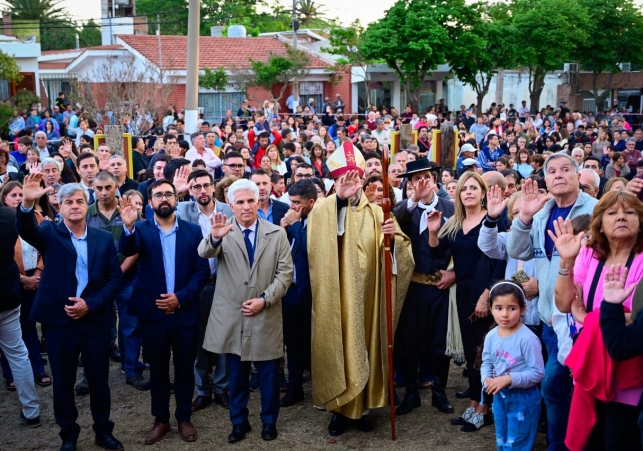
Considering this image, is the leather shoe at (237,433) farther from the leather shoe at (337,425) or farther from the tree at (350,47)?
the tree at (350,47)

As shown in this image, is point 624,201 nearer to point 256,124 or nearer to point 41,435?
point 41,435

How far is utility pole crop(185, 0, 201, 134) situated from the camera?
16203 millimetres

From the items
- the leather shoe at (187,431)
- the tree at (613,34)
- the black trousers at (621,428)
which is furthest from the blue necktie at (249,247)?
the tree at (613,34)

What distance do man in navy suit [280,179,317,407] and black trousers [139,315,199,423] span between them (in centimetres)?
99

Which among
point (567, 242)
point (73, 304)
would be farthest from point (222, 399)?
point (567, 242)

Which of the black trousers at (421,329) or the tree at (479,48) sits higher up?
the tree at (479,48)

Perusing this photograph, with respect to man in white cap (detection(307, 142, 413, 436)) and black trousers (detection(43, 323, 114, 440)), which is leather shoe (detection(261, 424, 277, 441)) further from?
black trousers (detection(43, 323, 114, 440))

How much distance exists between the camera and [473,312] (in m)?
6.07

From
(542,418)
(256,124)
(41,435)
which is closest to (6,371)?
(41,435)

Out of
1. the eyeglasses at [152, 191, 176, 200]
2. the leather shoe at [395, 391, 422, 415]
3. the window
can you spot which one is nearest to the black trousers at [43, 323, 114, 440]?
the eyeglasses at [152, 191, 176, 200]

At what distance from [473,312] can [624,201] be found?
2034 mm

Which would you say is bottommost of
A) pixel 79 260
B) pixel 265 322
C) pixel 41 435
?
pixel 41 435

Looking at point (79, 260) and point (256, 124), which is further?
point (256, 124)

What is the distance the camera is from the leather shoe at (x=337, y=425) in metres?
6.12
